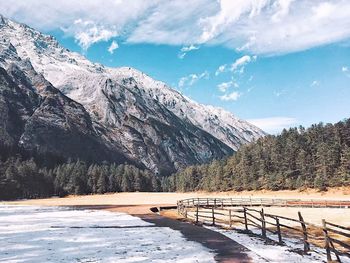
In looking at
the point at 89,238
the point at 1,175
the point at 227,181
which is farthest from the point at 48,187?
the point at 89,238

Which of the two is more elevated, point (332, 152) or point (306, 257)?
point (332, 152)

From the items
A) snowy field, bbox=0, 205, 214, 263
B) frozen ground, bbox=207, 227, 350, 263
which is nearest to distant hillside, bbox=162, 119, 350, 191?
frozen ground, bbox=207, 227, 350, 263

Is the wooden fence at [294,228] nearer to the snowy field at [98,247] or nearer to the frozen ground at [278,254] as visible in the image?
the frozen ground at [278,254]

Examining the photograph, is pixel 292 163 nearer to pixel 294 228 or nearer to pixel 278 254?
pixel 294 228

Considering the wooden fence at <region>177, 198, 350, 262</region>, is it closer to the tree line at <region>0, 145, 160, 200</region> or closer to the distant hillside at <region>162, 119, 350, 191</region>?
the distant hillside at <region>162, 119, 350, 191</region>

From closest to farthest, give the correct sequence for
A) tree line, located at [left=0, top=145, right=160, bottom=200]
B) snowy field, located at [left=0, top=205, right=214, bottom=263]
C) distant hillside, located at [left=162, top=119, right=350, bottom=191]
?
snowy field, located at [left=0, top=205, right=214, bottom=263] < distant hillside, located at [left=162, top=119, right=350, bottom=191] < tree line, located at [left=0, top=145, right=160, bottom=200]

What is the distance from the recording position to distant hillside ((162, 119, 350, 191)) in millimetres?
123062

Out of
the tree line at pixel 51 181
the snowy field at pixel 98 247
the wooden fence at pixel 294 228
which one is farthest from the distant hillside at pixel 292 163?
the snowy field at pixel 98 247

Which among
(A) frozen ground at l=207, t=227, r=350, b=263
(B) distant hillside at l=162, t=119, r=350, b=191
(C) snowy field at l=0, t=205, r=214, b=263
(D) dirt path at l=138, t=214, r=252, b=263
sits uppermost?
(B) distant hillside at l=162, t=119, r=350, b=191

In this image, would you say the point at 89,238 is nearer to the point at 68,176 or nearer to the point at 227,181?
the point at 227,181

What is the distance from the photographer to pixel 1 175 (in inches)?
5896

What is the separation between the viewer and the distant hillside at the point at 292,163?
12306 cm

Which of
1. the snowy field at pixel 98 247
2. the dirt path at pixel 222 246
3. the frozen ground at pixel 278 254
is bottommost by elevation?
the frozen ground at pixel 278 254

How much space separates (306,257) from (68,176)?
565ft
